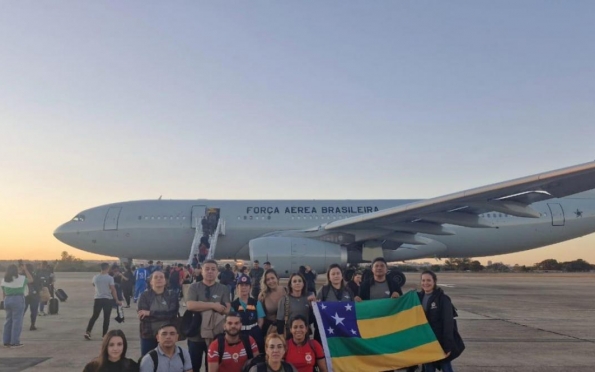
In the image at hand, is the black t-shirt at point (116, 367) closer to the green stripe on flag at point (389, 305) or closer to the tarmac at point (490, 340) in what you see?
the green stripe on flag at point (389, 305)

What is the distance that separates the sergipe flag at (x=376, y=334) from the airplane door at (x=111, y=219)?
1917cm

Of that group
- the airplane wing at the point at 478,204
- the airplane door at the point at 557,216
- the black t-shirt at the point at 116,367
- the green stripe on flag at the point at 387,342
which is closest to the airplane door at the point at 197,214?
the airplane wing at the point at 478,204

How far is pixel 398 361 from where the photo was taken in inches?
211

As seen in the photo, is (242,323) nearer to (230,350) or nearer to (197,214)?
(230,350)

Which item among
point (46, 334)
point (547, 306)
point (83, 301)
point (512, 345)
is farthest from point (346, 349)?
point (83, 301)

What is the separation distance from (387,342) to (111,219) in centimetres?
1966

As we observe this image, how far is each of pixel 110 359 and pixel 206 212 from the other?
18.5m

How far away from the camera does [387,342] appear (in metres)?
5.47

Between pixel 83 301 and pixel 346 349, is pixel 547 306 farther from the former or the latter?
pixel 83 301

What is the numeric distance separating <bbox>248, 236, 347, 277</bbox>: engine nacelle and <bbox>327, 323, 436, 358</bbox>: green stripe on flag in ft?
37.3

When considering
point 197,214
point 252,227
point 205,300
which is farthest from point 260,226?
point 205,300

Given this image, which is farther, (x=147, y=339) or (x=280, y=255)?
(x=280, y=255)

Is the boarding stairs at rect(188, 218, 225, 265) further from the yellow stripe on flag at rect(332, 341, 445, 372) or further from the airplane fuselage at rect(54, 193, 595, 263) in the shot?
the yellow stripe on flag at rect(332, 341, 445, 372)

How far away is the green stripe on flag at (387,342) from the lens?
17.3ft
